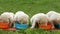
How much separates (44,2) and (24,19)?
5.91m

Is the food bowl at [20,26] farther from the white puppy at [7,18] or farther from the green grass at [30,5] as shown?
the green grass at [30,5]

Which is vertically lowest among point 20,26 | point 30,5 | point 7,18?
point 20,26

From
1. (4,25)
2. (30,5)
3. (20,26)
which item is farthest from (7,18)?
(30,5)

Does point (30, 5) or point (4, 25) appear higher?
point (30, 5)

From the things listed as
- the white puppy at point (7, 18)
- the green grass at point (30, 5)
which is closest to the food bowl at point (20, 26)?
the white puppy at point (7, 18)

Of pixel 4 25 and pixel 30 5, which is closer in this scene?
pixel 4 25

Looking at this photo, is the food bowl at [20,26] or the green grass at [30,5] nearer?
the food bowl at [20,26]

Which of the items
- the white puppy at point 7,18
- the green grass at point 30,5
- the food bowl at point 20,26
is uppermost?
the green grass at point 30,5

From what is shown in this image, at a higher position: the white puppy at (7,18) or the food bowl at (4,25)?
the white puppy at (7,18)

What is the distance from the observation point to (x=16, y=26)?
7289mm

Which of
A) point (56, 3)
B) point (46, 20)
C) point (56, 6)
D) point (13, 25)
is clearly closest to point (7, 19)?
point (13, 25)

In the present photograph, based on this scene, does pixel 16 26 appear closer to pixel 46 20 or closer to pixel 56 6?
pixel 46 20

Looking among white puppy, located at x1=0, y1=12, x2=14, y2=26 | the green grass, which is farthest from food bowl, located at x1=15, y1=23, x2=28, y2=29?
the green grass

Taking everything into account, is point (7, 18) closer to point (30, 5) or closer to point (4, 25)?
point (4, 25)
